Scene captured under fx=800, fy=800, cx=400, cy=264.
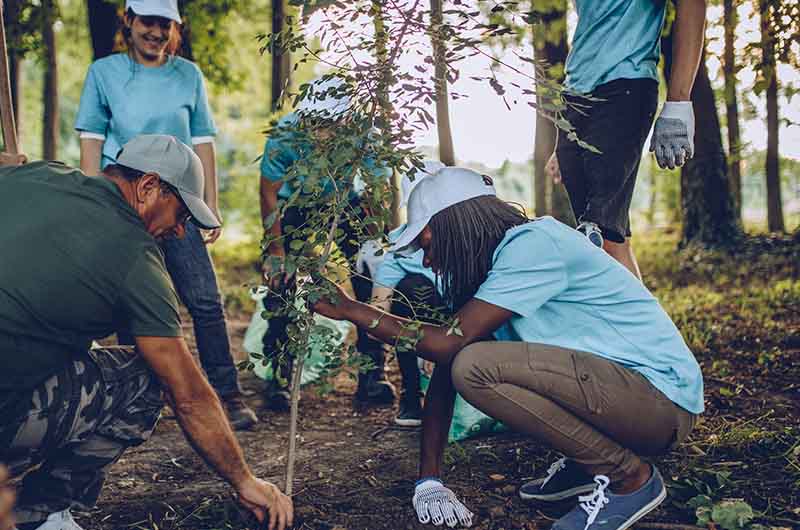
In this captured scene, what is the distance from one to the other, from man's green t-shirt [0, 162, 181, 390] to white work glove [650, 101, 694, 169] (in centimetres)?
209

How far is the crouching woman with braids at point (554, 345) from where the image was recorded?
264 centimetres

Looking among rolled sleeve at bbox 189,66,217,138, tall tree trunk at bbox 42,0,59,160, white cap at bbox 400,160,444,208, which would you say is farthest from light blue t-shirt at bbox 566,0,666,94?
tall tree trunk at bbox 42,0,59,160

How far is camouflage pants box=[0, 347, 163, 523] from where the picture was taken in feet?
7.93

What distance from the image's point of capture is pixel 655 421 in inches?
105

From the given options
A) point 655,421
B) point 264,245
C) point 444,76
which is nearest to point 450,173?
point 444,76

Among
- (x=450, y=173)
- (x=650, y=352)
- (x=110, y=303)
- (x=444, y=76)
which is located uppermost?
(x=444, y=76)

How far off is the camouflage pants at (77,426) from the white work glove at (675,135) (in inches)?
86.8

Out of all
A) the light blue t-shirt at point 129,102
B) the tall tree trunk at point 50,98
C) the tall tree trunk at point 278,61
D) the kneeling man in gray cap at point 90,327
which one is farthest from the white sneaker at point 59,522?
the tall tree trunk at point 50,98

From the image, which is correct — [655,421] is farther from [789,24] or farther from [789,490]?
[789,24]

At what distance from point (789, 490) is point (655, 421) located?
2.37ft

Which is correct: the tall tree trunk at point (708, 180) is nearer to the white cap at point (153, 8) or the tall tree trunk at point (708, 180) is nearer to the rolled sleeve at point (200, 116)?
the rolled sleeve at point (200, 116)

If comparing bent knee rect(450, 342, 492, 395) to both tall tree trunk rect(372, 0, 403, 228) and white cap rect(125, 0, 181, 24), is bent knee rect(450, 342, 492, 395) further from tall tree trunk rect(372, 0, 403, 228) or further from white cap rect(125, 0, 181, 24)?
white cap rect(125, 0, 181, 24)

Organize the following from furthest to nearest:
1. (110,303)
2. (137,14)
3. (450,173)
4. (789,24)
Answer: (789,24) < (137,14) < (450,173) < (110,303)

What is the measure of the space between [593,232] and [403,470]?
4.20 feet
